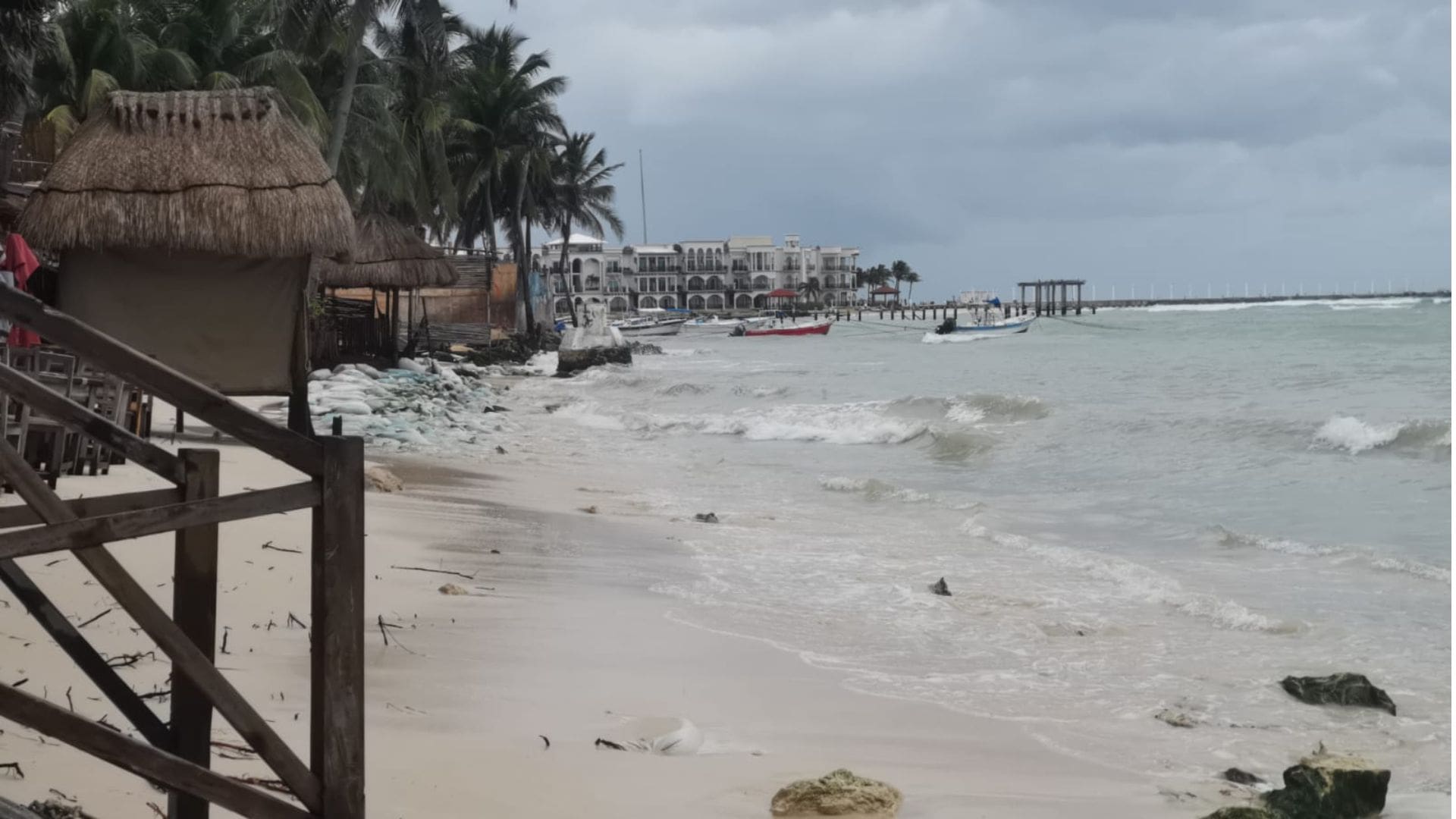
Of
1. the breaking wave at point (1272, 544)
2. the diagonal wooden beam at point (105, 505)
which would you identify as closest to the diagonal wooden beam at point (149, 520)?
the diagonal wooden beam at point (105, 505)

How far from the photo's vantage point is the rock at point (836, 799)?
12.5ft

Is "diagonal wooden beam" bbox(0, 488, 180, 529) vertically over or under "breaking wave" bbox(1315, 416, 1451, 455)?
over

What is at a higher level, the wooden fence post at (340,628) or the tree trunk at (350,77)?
the tree trunk at (350,77)

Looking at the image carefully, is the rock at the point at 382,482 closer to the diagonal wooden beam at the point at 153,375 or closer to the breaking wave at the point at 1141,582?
the breaking wave at the point at 1141,582

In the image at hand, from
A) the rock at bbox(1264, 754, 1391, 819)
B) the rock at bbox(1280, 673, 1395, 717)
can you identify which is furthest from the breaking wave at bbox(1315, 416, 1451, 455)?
the rock at bbox(1264, 754, 1391, 819)

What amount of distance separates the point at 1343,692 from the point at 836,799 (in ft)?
8.53

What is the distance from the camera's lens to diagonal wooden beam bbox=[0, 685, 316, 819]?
2270 mm

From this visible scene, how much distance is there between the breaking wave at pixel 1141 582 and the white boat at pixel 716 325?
66.6 m

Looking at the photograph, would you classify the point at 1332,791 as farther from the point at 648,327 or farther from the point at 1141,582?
the point at 648,327

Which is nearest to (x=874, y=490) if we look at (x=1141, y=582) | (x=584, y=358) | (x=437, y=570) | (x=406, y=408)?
(x=1141, y=582)

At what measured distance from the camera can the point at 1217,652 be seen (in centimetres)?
624

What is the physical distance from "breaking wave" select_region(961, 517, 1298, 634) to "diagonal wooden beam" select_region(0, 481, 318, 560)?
18.0ft

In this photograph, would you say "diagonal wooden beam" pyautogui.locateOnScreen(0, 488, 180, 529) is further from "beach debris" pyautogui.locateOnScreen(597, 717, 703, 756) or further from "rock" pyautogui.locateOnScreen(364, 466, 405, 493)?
"rock" pyautogui.locateOnScreen(364, 466, 405, 493)

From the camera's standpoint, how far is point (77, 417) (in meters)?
2.62
